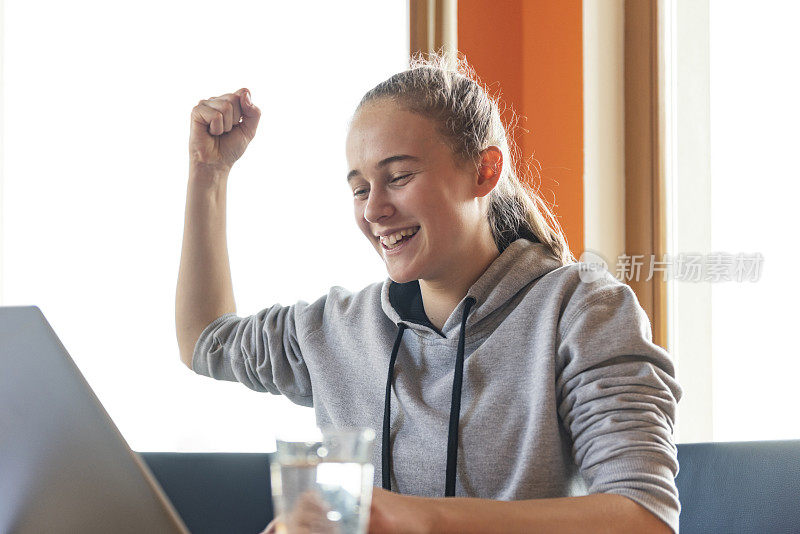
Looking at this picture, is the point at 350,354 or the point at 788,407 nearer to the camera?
the point at 350,354

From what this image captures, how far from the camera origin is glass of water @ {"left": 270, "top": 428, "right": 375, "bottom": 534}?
53 centimetres

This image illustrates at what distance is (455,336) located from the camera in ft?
4.13

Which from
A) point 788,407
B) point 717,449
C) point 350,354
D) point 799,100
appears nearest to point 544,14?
point 799,100

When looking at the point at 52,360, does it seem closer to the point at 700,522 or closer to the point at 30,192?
the point at 700,522

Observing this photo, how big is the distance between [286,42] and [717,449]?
1831 mm

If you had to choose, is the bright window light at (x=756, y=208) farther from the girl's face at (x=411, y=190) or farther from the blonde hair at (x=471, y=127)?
the girl's face at (x=411, y=190)

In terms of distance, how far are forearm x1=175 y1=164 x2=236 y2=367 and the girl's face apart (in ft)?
1.08

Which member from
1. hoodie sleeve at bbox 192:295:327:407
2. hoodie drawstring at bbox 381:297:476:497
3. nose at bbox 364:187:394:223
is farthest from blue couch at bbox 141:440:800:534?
hoodie sleeve at bbox 192:295:327:407

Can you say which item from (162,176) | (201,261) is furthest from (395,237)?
(162,176)

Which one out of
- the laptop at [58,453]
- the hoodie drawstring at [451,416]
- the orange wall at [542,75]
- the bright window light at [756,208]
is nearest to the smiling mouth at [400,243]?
the hoodie drawstring at [451,416]

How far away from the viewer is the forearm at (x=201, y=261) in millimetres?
1495

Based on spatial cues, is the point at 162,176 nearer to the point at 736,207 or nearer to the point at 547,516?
the point at 736,207

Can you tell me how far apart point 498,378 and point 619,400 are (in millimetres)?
225

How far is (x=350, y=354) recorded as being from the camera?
4.51 ft
